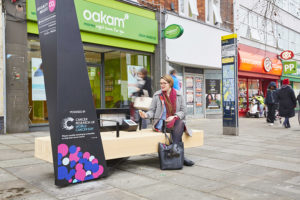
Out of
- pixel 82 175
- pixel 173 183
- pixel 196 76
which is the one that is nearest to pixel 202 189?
pixel 173 183

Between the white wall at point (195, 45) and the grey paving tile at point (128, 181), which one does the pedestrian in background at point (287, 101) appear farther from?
the grey paving tile at point (128, 181)

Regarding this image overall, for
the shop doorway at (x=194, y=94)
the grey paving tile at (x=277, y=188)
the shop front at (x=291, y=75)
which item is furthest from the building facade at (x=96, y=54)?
the shop front at (x=291, y=75)

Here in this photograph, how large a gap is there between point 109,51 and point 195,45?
197 inches

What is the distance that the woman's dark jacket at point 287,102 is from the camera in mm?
11523

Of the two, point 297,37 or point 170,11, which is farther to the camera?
point 297,37

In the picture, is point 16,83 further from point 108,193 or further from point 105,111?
point 108,193

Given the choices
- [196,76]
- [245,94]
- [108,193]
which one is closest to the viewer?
[108,193]

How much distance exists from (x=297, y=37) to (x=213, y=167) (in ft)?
84.5

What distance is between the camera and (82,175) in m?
3.94

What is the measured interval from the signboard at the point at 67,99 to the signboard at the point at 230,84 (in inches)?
243

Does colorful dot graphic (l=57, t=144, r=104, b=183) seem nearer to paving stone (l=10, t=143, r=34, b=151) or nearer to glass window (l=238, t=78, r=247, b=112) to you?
paving stone (l=10, t=143, r=34, b=151)

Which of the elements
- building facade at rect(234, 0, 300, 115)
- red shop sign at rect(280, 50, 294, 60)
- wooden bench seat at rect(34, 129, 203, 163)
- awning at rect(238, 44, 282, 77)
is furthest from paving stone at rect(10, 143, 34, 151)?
red shop sign at rect(280, 50, 294, 60)

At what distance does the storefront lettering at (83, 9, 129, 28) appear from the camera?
10574mm

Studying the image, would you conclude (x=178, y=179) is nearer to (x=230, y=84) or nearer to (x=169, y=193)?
(x=169, y=193)
